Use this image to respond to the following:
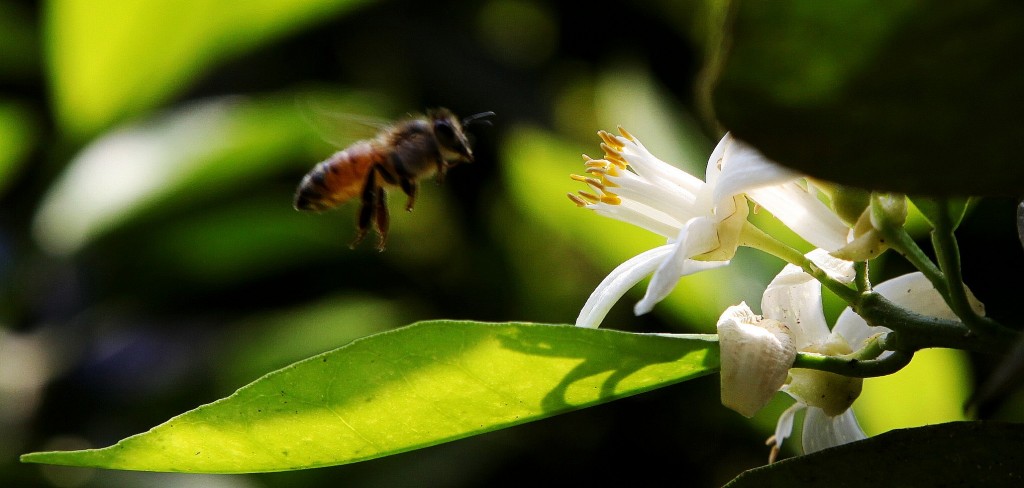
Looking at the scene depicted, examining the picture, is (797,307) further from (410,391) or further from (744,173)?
(410,391)

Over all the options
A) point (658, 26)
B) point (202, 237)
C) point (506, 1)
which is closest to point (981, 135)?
point (202, 237)

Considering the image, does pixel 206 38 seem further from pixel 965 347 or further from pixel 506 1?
pixel 965 347

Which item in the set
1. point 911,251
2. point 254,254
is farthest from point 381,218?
point 254,254

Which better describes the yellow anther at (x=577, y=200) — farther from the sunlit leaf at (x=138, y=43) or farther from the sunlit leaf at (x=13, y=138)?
the sunlit leaf at (x=13, y=138)

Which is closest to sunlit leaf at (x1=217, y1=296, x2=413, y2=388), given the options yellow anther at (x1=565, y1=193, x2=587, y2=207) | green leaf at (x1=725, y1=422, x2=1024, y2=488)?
yellow anther at (x1=565, y1=193, x2=587, y2=207)

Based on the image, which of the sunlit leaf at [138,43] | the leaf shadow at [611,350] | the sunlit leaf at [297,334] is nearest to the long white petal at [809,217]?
the leaf shadow at [611,350]

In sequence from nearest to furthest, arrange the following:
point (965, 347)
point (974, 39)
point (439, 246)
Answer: point (974, 39) → point (965, 347) → point (439, 246)
